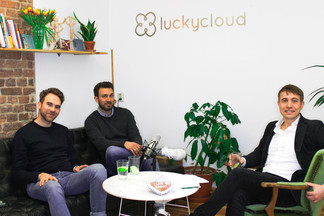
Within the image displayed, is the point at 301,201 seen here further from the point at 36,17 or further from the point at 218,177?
the point at 36,17

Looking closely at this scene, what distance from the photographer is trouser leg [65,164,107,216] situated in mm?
2957

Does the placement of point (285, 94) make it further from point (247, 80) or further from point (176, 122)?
point (176, 122)

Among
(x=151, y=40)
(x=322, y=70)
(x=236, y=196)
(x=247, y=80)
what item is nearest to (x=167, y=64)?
(x=151, y=40)

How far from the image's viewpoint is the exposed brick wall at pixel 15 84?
134 inches

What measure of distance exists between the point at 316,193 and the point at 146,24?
9.18 feet

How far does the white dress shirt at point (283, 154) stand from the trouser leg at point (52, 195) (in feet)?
5.02

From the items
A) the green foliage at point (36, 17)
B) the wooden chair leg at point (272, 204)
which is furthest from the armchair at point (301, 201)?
the green foliage at point (36, 17)

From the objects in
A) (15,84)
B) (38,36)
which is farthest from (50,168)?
(38,36)

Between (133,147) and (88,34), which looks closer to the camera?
(133,147)

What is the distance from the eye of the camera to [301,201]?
2.63 meters

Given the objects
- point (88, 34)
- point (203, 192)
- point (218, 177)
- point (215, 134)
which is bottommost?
point (203, 192)

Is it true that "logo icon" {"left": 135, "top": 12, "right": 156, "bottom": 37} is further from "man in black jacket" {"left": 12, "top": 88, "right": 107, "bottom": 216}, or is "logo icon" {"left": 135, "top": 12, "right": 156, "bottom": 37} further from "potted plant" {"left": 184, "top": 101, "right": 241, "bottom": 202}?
"man in black jacket" {"left": 12, "top": 88, "right": 107, "bottom": 216}

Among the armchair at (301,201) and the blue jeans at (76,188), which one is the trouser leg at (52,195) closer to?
the blue jeans at (76,188)

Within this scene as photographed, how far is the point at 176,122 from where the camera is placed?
443 cm
